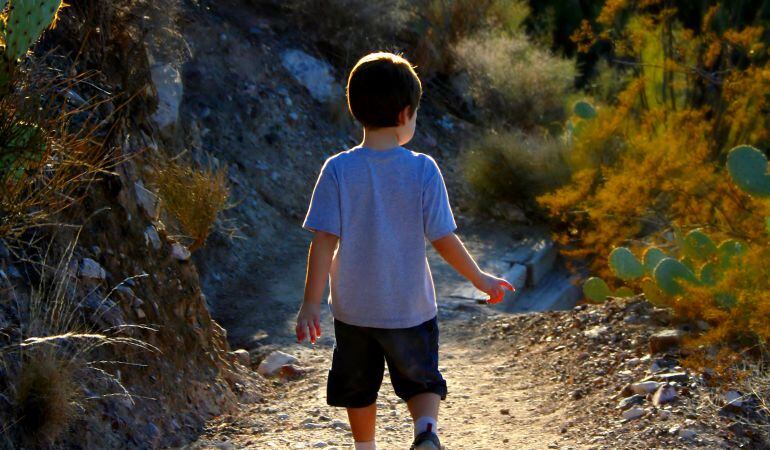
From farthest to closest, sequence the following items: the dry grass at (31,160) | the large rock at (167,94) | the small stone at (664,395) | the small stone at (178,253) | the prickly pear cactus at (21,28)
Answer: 1. the large rock at (167,94)
2. the small stone at (178,253)
3. the small stone at (664,395)
4. the prickly pear cactus at (21,28)
5. the dry grass at (31,160)

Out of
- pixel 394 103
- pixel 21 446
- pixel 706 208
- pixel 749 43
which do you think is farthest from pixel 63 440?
pixel 749 43

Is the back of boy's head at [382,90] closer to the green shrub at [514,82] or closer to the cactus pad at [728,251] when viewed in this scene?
the cactus pad at [728,251]

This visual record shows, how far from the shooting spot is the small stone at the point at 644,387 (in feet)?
16.5

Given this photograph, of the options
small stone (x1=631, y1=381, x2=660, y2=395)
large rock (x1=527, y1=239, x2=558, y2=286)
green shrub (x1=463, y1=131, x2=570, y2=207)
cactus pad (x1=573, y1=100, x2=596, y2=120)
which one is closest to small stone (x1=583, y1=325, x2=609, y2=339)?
small stone (x1=631, y1=381, x2=660, y2=395)

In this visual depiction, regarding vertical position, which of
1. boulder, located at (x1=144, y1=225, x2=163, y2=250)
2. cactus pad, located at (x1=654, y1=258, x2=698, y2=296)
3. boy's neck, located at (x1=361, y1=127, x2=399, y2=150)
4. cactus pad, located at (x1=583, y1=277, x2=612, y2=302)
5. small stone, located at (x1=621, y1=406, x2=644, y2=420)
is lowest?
cactus pad, located at (x1=583, y1=277, x2=612, y2=302)

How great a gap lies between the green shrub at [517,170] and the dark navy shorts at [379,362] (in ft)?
30.4

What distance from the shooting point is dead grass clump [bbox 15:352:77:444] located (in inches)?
139

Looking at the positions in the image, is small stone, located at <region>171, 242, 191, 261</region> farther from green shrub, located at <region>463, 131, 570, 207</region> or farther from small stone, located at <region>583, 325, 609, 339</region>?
green shrub, located at <region>463, 131, 570, 207</region>

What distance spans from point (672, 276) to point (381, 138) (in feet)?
11.3

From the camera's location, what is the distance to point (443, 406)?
5520mm

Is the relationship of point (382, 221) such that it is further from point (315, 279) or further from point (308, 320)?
point (308, 320)

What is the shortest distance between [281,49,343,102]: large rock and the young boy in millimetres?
11097

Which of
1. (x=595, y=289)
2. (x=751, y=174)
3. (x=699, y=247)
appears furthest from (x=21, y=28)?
(x=595, y=289)

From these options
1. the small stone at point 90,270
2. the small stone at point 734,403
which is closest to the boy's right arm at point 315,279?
the small stone at point 90,270
